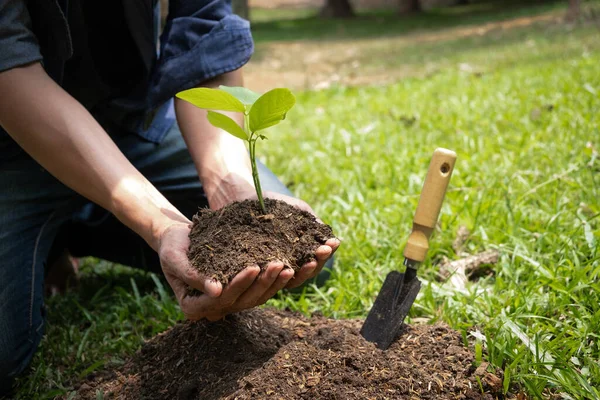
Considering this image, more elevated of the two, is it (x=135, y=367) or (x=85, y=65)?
(x=85, y=65)

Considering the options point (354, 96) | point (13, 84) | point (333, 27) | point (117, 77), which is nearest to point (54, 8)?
point (13, 84)

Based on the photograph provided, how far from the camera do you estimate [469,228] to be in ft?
7.34

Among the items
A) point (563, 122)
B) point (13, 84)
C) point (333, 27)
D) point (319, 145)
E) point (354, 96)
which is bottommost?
point (333, 27)

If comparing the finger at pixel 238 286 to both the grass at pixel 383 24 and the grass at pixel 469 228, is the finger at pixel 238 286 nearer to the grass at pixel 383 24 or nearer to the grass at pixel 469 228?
the grass at pixel 469 228

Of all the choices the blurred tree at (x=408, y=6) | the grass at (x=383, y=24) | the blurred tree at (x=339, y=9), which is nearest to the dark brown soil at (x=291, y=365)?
the grass at (x=383, y=24)

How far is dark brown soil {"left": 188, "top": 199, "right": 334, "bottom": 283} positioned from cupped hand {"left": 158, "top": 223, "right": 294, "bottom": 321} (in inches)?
0.9

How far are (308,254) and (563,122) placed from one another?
7.44 feet

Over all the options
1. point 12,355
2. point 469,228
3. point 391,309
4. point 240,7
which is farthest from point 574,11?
point 12,355

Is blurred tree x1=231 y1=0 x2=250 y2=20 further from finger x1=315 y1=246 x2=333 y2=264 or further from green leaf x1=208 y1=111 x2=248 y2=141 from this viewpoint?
finger x1=315 y1=246 x2=333 y2=264

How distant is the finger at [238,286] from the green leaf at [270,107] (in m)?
0.33

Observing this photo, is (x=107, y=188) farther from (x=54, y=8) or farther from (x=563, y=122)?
(x=563, y=122)

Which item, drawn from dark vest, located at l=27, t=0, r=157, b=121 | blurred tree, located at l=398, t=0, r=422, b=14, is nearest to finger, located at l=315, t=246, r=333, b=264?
dark vest, located at l=27, t=0, r=157, b=121

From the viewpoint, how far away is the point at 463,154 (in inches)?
120

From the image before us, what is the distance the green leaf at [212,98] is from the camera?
134 centimetres
